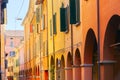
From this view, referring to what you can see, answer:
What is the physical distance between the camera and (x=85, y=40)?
20641mm

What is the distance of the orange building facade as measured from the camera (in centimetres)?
1639

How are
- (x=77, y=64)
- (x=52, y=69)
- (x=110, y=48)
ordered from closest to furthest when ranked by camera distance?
(x=110, y=48) → (x=77, y=64) → (x=52, y=69)

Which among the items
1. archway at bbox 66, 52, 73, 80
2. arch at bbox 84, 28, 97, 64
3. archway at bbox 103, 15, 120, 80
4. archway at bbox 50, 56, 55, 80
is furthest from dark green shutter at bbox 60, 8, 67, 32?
archway at bbox 103, 15, 120, 80

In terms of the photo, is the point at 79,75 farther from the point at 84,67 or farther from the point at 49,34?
the point at 49,34

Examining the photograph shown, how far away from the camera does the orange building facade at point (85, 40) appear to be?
16391mm

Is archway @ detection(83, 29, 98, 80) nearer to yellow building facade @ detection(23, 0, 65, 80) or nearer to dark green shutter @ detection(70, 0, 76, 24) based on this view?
dark green shutter @ detection(70, 0, 76, 24)

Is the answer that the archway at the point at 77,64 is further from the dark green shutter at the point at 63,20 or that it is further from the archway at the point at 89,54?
the dark green shutter at the point at 63,20

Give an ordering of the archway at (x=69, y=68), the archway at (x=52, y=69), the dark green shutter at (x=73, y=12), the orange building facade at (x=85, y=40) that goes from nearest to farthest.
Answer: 1. the orange building facade at (x=85, y=40)
2. the dark green shutter at (x=73, y=12)
3. the archway at (x=69, y=68)
4. the archway at (x=52, y=69)

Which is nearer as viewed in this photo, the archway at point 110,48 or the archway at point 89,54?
the archway at point 110,48

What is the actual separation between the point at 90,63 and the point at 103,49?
4529 mm

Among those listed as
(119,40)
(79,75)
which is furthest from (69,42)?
(119,40)

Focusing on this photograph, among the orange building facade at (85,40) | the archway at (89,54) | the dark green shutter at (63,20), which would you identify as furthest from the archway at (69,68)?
the archway at (89,54)

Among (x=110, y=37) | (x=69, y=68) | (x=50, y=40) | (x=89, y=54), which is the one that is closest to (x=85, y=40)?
(x=89, y=54)

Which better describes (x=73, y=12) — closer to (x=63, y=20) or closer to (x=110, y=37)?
(x=63, y=20)
